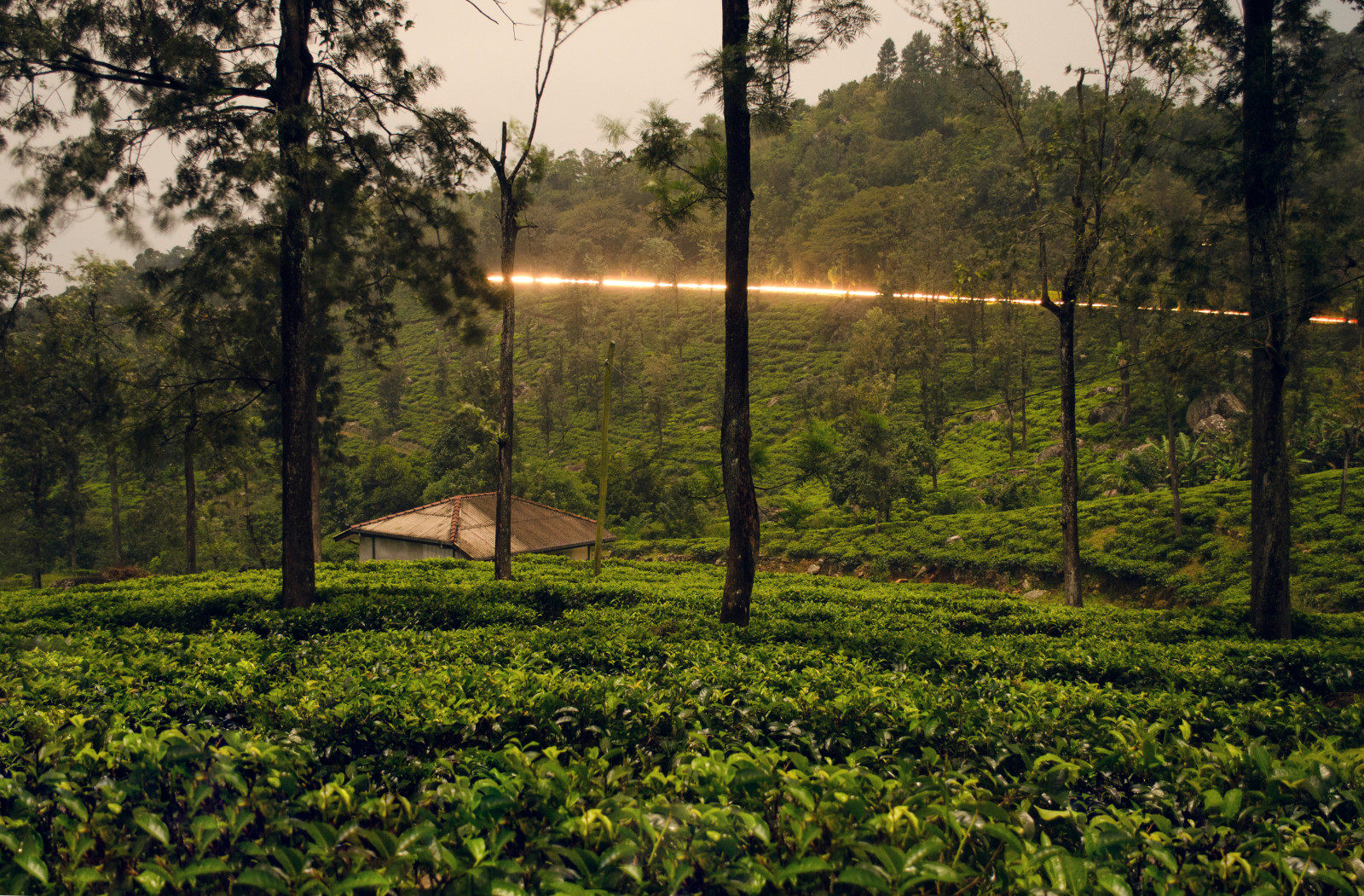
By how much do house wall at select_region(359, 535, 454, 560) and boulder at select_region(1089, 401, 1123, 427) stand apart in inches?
1480

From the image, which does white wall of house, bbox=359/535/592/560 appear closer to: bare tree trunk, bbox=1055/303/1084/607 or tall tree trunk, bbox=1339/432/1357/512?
bare tree trunk, bbox=1055/303/1084/607

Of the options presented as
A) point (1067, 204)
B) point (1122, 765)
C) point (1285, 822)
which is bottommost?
point (1122, 765)

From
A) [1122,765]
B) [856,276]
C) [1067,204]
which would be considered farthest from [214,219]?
[856,276]

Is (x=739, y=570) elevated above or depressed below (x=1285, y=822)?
below

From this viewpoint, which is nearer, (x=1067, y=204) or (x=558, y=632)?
(x=558, y=632)

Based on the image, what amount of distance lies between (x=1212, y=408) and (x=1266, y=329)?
30.6 m

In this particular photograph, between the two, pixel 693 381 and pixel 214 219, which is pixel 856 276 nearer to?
pixel 693 381

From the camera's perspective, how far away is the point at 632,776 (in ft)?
11.2

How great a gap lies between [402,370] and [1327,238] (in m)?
68.8

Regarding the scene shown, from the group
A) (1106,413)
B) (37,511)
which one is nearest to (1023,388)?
(1106,413)

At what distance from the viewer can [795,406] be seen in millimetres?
56188

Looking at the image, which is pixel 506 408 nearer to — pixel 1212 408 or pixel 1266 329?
pixel 1266 329

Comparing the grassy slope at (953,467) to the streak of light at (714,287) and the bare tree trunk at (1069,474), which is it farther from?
the bare tree trunk at (1069,474)

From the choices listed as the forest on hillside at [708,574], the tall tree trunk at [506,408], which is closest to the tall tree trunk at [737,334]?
the forest on hillside at [708,574]
